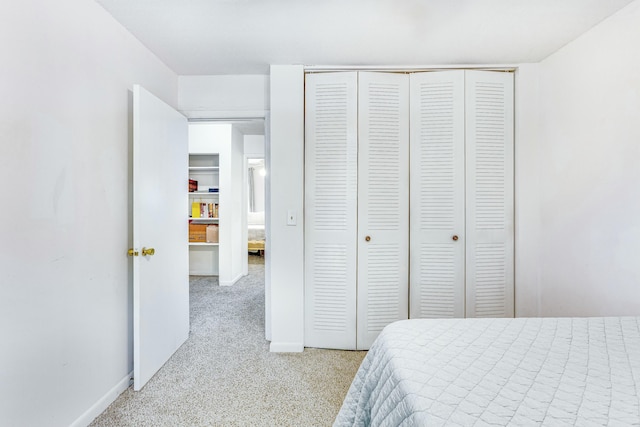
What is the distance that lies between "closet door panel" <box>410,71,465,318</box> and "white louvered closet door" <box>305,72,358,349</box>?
0.50m

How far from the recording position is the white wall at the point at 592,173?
172cm

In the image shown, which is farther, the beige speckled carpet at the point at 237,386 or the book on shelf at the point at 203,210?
the book on shelf at the point at 203,210

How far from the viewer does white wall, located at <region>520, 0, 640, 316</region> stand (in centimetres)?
172

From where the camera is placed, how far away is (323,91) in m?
2.48

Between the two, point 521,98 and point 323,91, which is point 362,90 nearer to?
point 323,91

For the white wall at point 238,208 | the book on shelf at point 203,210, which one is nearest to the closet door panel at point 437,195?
the white wall at point 238,208

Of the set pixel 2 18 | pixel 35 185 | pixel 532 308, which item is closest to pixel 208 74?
pixel 2 18

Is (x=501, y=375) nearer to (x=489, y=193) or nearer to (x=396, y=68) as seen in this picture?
(x=489, y=193)

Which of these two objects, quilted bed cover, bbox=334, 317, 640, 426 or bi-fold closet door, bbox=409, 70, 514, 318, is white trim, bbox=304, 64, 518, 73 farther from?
quilted bed cover, bbox=334, 317, 640, 426

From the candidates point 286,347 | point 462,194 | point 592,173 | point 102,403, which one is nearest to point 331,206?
point 462,194

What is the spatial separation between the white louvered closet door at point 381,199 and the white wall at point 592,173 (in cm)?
106

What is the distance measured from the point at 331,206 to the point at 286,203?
1.20 ft

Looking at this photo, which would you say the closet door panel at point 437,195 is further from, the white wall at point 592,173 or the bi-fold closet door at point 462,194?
the white wall at point 592,173

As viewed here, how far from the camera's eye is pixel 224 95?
274 centimetres
